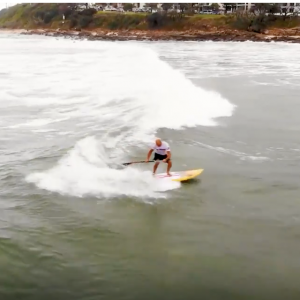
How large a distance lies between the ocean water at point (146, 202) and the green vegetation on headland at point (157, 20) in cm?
9288

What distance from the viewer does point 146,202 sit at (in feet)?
43.3

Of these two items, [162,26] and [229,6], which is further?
[229,6]

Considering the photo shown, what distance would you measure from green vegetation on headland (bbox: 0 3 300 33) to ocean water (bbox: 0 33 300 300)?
3657 inches

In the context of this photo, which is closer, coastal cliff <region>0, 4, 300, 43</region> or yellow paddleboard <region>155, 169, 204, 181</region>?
yellow paddleboard <region>155, 169, 204, 181</region>

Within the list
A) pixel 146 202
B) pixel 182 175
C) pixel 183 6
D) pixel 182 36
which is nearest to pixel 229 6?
pixel 183 6

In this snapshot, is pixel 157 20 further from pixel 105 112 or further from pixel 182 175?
pixel 182 175

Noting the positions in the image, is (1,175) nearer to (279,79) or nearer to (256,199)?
(256,199)

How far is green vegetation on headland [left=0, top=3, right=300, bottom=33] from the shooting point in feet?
374

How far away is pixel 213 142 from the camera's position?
19531 mm

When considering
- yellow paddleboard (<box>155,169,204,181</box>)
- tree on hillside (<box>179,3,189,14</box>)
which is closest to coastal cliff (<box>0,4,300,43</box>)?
tree on hillside (<box>179,3,189,14</box>)

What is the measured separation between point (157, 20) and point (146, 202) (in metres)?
121

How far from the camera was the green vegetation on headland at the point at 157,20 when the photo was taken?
11388 centimetres

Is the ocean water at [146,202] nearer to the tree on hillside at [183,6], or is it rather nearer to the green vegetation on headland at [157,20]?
the green vegetation on headland at [157,20]

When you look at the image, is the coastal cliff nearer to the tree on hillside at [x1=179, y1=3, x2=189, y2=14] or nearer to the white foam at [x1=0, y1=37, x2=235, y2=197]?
the tree on hillside at [x1=179, y1=3, x2=189, y2=14]
